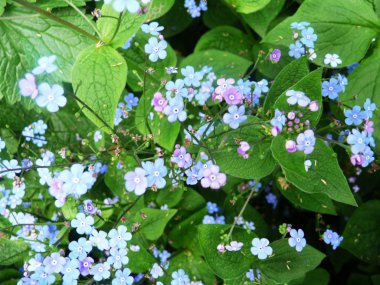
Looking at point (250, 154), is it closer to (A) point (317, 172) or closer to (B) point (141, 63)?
(A) point (317, 172)

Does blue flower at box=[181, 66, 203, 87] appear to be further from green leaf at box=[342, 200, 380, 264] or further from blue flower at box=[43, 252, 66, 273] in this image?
green leaf at box=[342, 200, 380, 264]

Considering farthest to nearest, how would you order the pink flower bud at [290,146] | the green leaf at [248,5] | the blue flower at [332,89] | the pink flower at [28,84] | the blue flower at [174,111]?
the green leaf at [248,5] → the blue flower at [332,89] → the blue flower at [174,111] → the pink flower bud at [290,146] → the pink flower at [28,84]

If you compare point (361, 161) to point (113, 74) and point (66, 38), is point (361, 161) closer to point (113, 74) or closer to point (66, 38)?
point (113, 74)

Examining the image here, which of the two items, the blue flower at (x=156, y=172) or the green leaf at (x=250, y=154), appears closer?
the blue flower at (x=156, y=172)

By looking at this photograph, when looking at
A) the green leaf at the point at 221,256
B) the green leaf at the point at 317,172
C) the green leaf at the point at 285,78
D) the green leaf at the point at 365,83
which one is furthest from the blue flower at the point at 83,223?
the green leaf at the point at 365,83

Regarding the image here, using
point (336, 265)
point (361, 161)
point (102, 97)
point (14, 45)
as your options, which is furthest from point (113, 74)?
point (336, 265)

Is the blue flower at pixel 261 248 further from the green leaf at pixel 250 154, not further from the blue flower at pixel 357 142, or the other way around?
the blue flower at pixel 357 142
